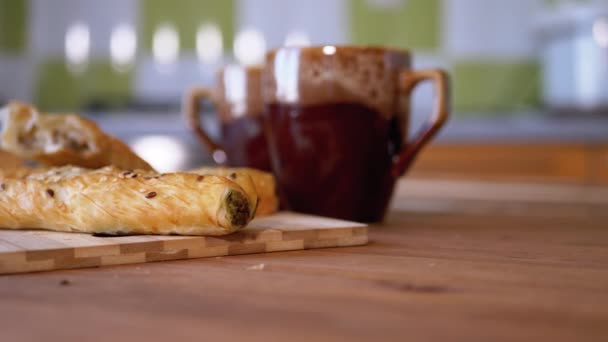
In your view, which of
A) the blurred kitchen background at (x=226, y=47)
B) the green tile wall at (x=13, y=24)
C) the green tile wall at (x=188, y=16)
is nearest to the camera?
the blurred kitchen background at (x=226, y=47)

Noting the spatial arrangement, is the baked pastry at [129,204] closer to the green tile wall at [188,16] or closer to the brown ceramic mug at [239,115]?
the brown ceramic mug at [239,115]

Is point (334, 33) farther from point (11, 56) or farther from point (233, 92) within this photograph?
point (233, 92)

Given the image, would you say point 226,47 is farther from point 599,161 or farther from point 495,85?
point 599,161

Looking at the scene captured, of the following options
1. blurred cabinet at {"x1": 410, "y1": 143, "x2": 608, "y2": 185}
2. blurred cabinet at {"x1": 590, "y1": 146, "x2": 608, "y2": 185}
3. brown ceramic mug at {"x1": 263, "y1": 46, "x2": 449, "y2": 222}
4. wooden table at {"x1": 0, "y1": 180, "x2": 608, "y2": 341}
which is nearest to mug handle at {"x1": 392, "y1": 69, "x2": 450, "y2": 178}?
brown ceramic mug at {"x1": 263, "y1": 46, "x2": 449, "y2": 222}

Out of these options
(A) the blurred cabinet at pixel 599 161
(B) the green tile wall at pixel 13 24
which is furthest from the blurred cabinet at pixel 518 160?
(B) the green tile wall at pixel 13 24

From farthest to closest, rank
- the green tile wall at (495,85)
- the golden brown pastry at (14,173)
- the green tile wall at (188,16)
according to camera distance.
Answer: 1. the green tile wall at (188,16)
2. the green tile wall at (495,85)
3. the golden brown pastry at (14,173)

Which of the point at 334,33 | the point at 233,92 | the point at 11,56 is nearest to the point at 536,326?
the point at 233,92
